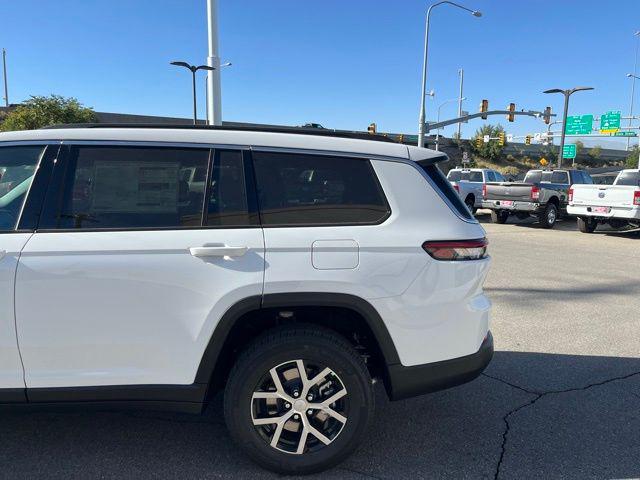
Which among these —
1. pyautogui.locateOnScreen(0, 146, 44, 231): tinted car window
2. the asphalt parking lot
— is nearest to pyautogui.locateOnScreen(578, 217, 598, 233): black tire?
the asphalt parking lot

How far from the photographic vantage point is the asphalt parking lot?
2760mm

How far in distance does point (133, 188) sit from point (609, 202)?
554 inches

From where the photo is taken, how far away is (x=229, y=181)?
2672 millimetres

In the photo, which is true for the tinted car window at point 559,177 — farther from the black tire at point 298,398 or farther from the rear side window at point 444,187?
the black tire at point 298,398

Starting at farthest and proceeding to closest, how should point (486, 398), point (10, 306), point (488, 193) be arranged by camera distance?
point (488, 193) → point (486, 398) → point (10, 306)

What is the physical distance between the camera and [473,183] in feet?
63.8

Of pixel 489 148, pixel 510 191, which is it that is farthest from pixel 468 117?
pixel 489 148

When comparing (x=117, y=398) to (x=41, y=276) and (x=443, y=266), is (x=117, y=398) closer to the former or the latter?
(x=41, y=276)

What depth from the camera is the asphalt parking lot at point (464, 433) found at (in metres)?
2.76

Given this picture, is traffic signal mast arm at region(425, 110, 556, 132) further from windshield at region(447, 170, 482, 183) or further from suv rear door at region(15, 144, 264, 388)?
suv rear door at region(15, 144, 264, 388)

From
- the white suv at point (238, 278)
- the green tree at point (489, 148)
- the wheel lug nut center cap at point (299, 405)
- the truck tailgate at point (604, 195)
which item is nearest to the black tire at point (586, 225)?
the truck tailgate at point (604, 195)

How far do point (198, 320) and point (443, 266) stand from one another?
52.1 inches

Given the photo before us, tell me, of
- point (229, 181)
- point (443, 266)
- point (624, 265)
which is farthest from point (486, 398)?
point (624, 265)

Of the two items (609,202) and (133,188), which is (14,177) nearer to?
(133,188)
